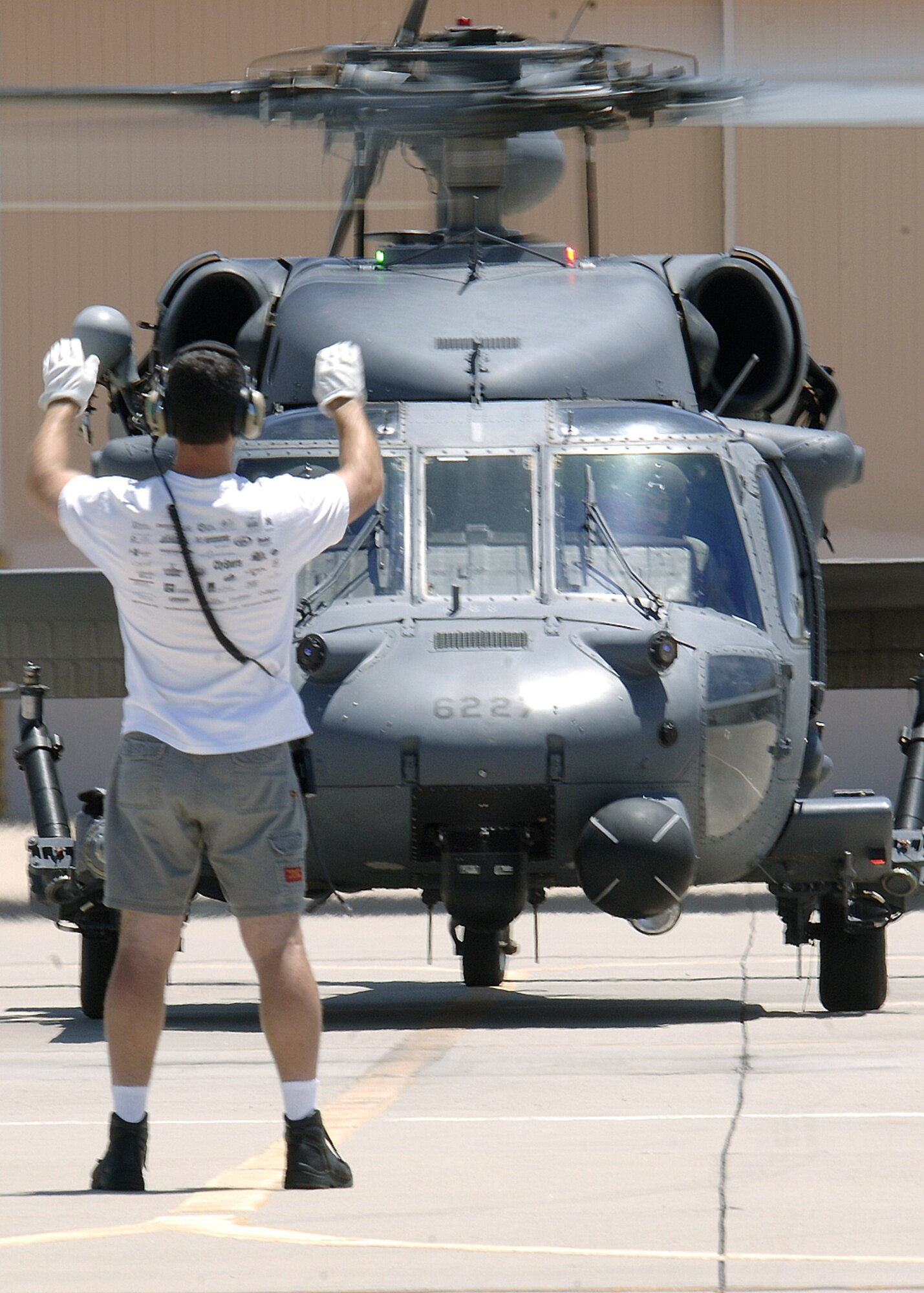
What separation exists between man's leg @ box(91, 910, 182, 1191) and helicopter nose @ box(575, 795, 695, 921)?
2936 mm

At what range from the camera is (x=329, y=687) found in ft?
26.4

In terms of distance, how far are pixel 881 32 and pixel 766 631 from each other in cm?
230

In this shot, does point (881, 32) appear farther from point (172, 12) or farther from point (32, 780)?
point (172, 12)

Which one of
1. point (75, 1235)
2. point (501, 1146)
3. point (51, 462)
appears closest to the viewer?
point (75, 1235)

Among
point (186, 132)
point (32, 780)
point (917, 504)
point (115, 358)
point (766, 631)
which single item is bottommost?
point (917, 504)

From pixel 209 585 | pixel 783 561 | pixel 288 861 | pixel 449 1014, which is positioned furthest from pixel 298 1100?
pixel 783 561

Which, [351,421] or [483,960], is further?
[483,960]

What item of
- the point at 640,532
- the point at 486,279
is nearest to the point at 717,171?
the point at 486,279

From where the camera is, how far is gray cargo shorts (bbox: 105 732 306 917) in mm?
4844

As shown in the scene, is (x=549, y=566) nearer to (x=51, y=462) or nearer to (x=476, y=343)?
(x=476, y=343)

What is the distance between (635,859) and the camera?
301 inches

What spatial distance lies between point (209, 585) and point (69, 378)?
653 millimetres

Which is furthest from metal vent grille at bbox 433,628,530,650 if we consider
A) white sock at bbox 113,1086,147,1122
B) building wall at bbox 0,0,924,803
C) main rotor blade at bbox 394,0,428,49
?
building wall at bbox 0,0,924,803

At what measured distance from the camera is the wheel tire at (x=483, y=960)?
10.0 m
